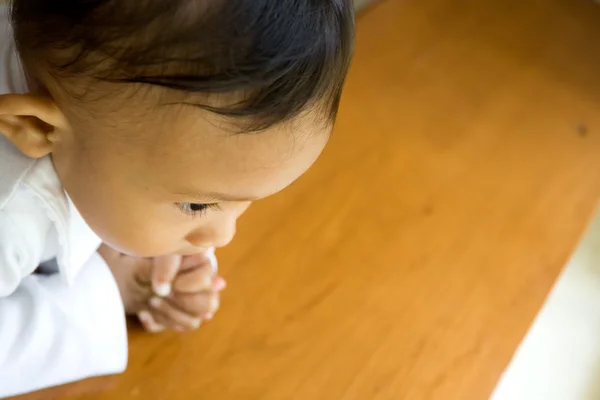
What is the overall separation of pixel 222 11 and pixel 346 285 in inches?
11.8

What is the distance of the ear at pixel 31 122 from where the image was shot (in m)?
0.36

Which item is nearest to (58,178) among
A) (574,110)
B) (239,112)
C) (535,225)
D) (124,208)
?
(124,208)

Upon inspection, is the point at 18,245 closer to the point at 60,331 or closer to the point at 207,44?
the point at 60,331

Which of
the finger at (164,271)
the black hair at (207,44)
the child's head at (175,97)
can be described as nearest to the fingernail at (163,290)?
the finger at (164,271)

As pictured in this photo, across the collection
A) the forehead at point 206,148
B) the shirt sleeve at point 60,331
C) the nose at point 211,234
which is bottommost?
the shirt sleeve at point 60,331

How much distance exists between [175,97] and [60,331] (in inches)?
9.5

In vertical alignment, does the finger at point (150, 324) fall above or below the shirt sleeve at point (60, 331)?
above

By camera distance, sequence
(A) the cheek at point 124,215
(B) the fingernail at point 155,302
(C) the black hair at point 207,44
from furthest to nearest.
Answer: (B) the fingernail at point 155,302, (A) the cheek at point 124,215, (C) the black hair at point 207,44

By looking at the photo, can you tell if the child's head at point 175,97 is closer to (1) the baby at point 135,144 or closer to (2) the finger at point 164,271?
(1) the baby at point 135,144

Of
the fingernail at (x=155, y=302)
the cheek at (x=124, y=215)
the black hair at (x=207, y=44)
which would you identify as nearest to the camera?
the black hair at (x=207, y=44)

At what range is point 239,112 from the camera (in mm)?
340

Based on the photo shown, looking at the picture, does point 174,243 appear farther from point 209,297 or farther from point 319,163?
point 319,163

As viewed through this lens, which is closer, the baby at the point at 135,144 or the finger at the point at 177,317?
the baby at the point at 135,144

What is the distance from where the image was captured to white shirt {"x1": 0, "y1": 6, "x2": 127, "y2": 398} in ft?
1.46
